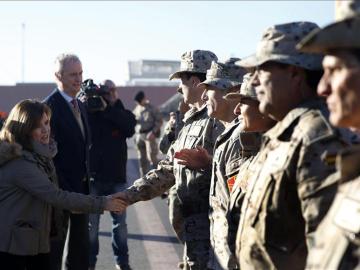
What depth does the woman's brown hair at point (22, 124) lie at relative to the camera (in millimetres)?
4770

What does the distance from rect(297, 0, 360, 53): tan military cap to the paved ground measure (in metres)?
5.52

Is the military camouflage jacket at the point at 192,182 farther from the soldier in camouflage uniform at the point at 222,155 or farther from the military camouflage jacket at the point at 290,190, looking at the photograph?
the military camouflage jacket at the point at 290,190

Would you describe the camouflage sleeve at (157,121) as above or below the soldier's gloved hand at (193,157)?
below

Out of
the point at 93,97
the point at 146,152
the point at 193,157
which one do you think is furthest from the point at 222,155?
the point at 146,152

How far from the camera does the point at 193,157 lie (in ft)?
15.4

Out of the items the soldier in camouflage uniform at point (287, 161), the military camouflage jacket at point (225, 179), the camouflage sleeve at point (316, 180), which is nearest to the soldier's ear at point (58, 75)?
the military camouflage jacket at point (225, 179)

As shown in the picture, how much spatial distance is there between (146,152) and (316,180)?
13.0 meters

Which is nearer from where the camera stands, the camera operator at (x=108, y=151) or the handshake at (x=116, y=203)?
the handshake at (x=116, y=203)

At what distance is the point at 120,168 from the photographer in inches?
308

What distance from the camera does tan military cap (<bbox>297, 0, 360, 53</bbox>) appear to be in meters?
2.17

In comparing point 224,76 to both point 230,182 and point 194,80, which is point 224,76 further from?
point 230,182

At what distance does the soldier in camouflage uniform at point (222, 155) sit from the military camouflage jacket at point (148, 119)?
32.8 ft

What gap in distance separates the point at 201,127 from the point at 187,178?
402mm

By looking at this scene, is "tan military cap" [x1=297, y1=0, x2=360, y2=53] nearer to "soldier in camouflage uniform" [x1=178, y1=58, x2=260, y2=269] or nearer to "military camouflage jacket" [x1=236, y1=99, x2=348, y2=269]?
"military camouflage jacket" [x1=236, y1=99, x2=348, y2=269]
